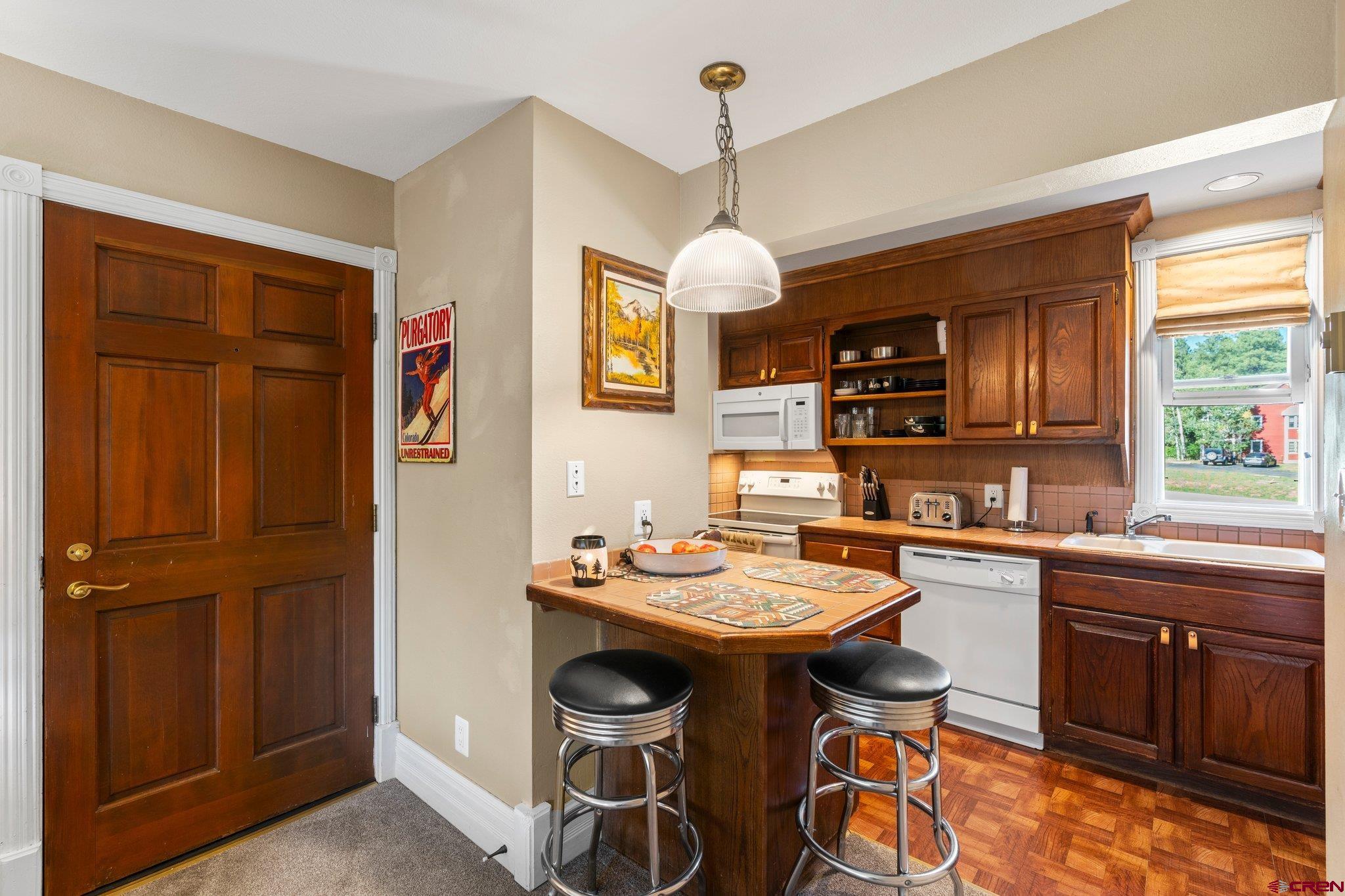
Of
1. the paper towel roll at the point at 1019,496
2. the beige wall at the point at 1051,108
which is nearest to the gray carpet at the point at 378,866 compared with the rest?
the paper towel roll at the point at 1019,496

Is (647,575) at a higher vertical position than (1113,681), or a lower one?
higher

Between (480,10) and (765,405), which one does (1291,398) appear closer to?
(765,405)

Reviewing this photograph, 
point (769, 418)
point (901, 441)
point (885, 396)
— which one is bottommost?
point (901, 441)

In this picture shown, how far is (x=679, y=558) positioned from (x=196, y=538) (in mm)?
1637

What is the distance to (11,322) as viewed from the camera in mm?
1806

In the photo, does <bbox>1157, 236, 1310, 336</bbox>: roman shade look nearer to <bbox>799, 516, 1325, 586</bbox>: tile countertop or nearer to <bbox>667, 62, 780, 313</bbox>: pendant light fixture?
<bbox>799, 516, 1325, 586</bbox>: tile countertop

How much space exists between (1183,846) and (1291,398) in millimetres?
1958

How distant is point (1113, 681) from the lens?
2.62 m

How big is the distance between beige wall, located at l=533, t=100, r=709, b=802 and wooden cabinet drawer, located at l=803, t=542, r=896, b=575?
4.06 ft

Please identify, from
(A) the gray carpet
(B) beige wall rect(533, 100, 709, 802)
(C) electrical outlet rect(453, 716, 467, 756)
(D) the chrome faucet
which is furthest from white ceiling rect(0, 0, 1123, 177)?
(A) the gray carpet

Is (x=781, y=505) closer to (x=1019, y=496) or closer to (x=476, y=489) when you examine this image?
(x=1019, y=496)

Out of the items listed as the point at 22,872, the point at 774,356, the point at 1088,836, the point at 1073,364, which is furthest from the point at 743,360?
the point at 22,872

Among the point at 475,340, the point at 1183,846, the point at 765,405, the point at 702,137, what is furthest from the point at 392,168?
the point at 1183,846

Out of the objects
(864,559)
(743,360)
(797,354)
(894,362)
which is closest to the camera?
(864,559)
